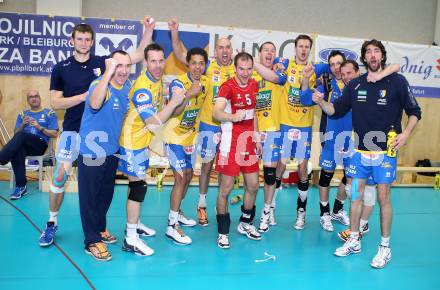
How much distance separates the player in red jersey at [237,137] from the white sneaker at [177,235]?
0.37 metres

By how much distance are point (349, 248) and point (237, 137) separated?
69.0 inches

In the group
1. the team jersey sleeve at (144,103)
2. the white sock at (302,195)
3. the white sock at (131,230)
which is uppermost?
the team jersey sleeve at (144,103)

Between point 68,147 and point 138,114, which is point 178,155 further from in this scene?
point 68,147

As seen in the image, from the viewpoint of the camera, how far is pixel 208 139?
609 cm

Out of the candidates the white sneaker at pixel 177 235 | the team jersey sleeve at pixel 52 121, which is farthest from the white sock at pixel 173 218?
the team jersey sleeve at pixel 52 121

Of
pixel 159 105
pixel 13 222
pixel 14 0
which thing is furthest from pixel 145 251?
pixel 14 0

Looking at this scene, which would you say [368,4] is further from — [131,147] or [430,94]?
[131,147]

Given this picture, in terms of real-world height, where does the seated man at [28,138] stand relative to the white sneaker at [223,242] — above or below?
above

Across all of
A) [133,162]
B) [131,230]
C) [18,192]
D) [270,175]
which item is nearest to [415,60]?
[270,175]

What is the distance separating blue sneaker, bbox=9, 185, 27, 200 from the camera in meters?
7.31

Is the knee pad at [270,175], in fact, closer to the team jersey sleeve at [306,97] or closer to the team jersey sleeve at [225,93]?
the team jersey sleeve at [306,97]

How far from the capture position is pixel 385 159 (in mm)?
5059

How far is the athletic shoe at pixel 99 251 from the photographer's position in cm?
490

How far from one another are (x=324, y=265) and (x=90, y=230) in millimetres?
2452
